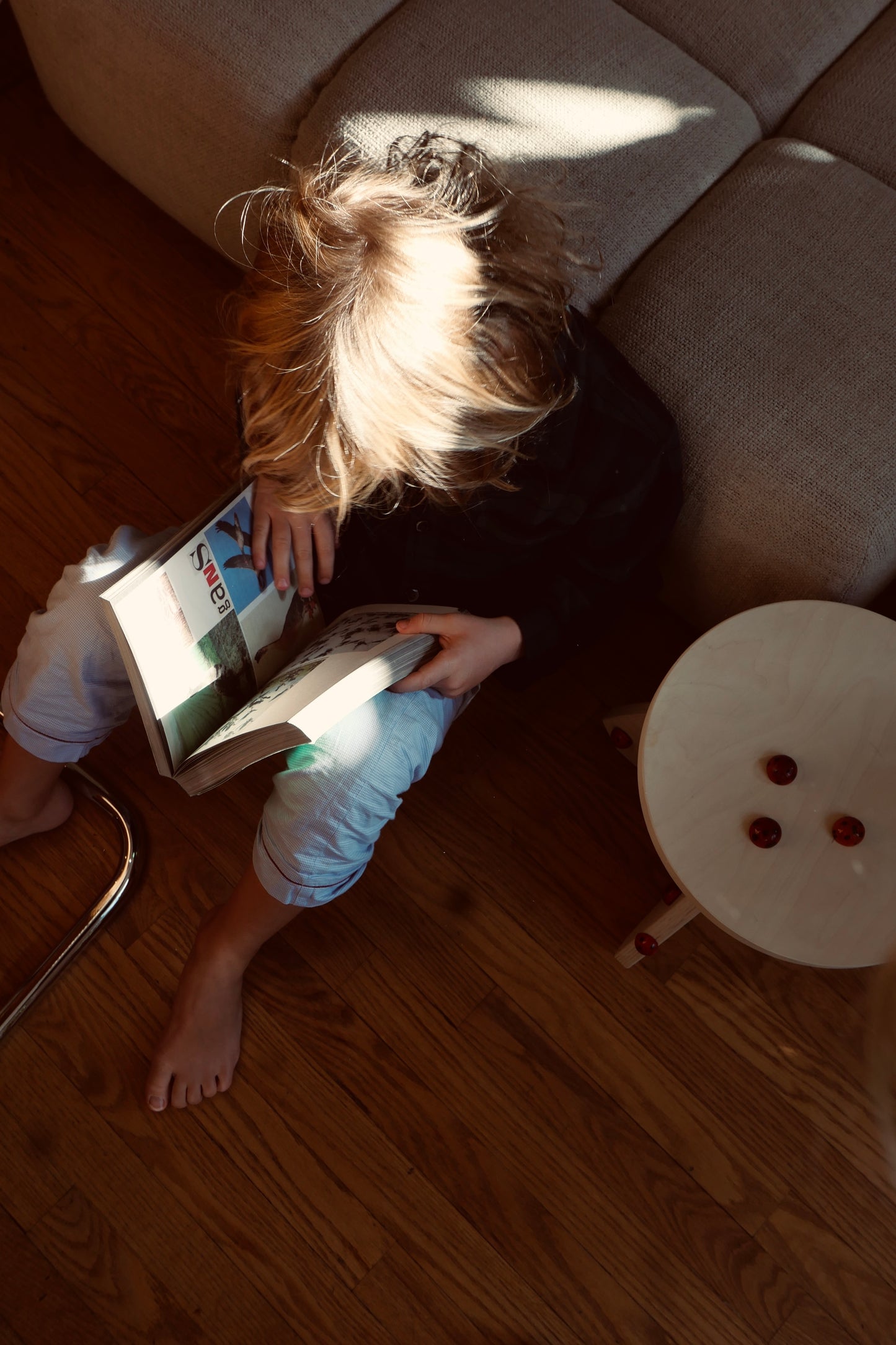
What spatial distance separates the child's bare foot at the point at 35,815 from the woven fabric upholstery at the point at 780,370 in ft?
2.53

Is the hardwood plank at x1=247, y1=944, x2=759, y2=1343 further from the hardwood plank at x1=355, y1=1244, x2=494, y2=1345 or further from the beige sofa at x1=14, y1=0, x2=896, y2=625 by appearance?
the beige sofa at x1=14, y1=0, x2=896, y2=625

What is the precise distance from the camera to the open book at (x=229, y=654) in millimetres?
789

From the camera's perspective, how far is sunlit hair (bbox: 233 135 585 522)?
708 mm

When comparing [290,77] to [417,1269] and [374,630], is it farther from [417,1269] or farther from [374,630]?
[417,1269]

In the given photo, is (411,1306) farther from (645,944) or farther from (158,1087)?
(645,944)

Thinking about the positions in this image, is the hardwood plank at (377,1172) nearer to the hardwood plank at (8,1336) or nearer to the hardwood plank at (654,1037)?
the hardwood plank at (654,1037)

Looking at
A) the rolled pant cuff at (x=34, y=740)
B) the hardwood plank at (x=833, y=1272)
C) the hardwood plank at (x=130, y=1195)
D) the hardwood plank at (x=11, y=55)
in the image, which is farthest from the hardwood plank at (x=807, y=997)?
the hardwood plank at (x=11, y=55)

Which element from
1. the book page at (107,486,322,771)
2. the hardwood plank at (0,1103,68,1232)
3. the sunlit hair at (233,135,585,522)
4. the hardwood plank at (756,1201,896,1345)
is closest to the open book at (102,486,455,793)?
the book page at (107,486,322,771)

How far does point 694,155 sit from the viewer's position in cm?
106

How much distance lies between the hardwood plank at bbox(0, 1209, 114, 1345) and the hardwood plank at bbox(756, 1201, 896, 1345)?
29.1 inches

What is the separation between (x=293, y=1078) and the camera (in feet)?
3.63

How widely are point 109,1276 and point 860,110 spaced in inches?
60.5

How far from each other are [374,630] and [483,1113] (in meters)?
0.60

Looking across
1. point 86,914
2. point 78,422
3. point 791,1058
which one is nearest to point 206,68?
point 78,422
